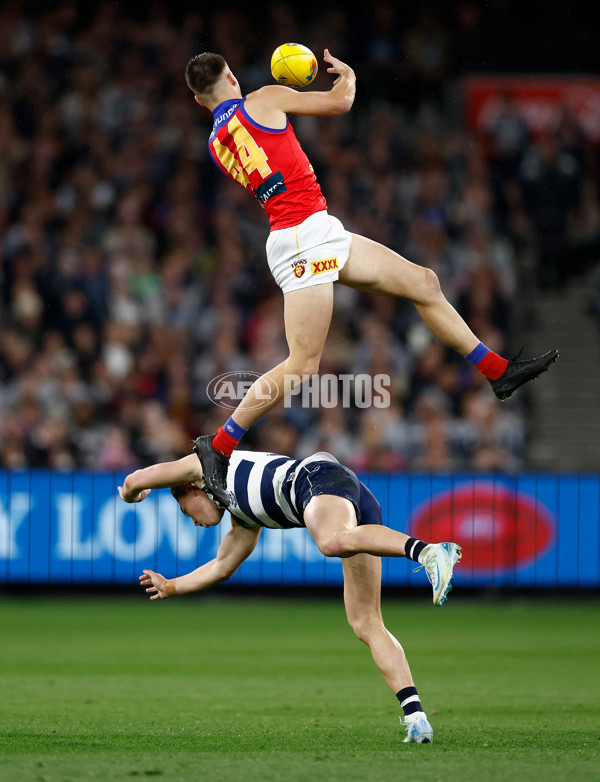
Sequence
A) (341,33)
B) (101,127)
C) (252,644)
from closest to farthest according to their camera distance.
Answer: (252,644) < (101,127) < (341,33)

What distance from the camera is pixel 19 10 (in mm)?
18578

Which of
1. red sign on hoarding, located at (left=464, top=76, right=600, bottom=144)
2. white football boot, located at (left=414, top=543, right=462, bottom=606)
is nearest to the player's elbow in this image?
white football boot, located at (left=414, top=543, right=462, bottom=606)

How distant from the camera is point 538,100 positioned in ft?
66.0

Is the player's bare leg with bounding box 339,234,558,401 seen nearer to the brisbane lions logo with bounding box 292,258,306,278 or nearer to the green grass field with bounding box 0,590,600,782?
the brisbane lions logo with bounding box 292,258,306,278

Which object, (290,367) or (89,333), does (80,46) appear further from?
(290,367)

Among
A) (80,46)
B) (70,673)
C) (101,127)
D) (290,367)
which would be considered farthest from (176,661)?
(80,46)

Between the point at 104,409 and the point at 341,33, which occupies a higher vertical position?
the point at 341,33

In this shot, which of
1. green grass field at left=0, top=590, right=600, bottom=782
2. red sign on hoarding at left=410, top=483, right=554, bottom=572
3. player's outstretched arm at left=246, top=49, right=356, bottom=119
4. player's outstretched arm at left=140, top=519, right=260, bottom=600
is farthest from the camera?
red sign on hoarding at left=410, top=483, right=554, bottom=572

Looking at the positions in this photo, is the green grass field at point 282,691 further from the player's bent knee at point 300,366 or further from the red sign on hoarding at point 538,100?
the red sign on hoarding at point 538,100

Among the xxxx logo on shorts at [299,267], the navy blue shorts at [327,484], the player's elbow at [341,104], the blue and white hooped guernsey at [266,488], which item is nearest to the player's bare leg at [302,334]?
the xxxx logo on shorts at [299,267]

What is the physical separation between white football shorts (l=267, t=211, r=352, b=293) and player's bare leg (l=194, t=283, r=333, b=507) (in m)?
0.06

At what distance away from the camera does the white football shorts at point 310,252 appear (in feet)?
23.2

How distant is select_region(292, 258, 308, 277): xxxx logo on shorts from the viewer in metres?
7.08

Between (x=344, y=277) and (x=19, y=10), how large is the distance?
517 inches
